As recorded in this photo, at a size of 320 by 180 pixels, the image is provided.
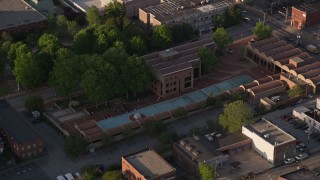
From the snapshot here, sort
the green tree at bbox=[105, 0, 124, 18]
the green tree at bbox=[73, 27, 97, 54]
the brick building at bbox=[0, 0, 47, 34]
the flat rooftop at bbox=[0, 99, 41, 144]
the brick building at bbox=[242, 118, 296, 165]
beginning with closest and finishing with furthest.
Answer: the brick building at bbox=[242, 118, 296, 165] < the flat rooftop at bbox=[0, 99, 41, 144] < the green tree at bbox=[73, 27, 97, 54] < the brick building at bbox=[0, 0, 47, 34] < the green tree at bbox=[105, 0, 124, 18]

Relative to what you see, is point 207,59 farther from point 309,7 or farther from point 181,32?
point 309,7

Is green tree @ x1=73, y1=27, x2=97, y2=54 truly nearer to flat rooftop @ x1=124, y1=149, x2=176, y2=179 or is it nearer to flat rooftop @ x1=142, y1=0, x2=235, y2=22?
flat rooftop @ x1=142, y1=0, x2=235, y2=22

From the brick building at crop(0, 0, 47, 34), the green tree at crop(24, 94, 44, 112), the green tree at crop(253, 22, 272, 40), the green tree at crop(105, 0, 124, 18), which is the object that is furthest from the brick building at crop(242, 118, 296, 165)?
the brick building at crop(0, 0, 47, 34)

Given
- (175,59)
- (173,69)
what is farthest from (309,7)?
(173,69)

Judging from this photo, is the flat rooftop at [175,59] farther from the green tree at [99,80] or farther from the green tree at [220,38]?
the green tree at [99,80]

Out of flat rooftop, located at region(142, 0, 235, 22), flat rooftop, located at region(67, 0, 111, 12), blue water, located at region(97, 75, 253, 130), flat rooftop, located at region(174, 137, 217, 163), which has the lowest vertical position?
blue water, located at region(97, 75, 253, 130)
